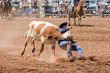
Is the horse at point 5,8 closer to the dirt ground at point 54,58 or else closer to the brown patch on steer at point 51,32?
the dirt ground at point 54,58

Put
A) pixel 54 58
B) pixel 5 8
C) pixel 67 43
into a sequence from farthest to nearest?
1. pixel 5 8
2. pixel 54 58
3. pixel 67 43

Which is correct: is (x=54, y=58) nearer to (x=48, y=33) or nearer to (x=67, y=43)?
(x=67, y=43)

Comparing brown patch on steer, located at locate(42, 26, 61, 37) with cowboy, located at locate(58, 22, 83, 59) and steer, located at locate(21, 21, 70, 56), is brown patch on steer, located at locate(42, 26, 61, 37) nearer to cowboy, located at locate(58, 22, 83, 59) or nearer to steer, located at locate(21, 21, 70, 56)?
steer, located at locate(21, 21, 70, 56)

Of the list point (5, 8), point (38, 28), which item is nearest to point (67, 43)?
point (38, 28)

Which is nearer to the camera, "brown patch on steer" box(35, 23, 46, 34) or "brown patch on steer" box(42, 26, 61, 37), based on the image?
"brown patch on steer" box(42, 26, 61, 37)

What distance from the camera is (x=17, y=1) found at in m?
34.4

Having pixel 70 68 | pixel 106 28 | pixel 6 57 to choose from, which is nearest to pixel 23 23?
pixel 106 28

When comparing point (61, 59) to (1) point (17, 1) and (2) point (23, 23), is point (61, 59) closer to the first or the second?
(2) point (23, 23)

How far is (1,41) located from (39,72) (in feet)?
28.6

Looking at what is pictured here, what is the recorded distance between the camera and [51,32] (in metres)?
13.1

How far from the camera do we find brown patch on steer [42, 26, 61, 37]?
12972mm

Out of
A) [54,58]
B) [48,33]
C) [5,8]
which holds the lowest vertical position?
[5,8]

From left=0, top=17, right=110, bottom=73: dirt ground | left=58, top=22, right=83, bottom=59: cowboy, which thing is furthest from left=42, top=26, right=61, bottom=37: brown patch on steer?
left=0, top=17, right=110, bottom=73: dirt ground

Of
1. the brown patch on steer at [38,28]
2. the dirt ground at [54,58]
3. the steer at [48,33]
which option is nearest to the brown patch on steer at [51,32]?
the steer at [48,33]
